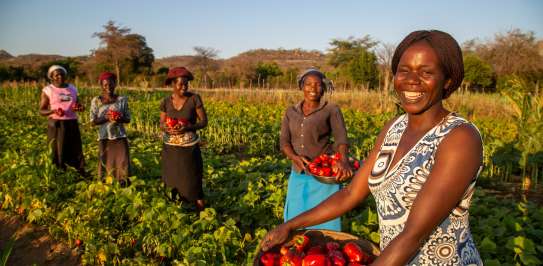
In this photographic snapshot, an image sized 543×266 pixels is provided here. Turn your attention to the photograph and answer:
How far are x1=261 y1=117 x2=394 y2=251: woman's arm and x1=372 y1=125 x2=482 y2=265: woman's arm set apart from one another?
466mm

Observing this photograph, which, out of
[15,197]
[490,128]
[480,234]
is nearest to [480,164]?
[480,234]

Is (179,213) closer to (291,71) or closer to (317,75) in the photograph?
(317,75)

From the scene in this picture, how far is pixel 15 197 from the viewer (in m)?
4.88

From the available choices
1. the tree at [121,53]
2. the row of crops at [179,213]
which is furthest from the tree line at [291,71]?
the row of crops at [179,213]

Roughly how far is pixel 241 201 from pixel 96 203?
5.42ft

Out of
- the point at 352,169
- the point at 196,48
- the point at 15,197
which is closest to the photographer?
the point at 352,169

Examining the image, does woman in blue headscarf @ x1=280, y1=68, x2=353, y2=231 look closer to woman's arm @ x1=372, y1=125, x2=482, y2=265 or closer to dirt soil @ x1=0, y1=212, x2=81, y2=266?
woman's arm @ x1=372, y1=125, x2=482, y2=265

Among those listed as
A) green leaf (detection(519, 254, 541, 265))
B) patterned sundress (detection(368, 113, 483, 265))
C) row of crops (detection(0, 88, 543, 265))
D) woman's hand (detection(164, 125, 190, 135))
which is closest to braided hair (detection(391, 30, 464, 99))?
patterned sundress (detection(368, 113, 483, 265))

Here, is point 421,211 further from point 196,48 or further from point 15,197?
point 196,48

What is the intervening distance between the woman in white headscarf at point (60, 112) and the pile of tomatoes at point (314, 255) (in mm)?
5258

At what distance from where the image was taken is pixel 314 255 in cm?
166

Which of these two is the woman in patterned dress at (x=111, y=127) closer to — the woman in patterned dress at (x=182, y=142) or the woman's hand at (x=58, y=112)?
the woman's hand at (x=58, y=112)

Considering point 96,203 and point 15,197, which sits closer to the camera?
point 96,203

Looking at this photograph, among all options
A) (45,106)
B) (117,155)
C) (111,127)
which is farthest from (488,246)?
(45,106)
